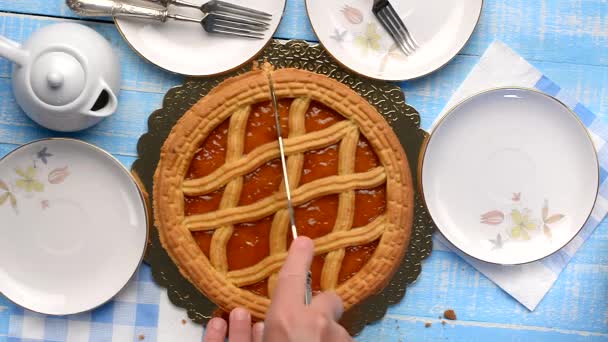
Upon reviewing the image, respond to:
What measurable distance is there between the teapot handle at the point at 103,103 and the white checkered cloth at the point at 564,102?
2.06 feet

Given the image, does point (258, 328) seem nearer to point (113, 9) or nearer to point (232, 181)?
point (232, 181)

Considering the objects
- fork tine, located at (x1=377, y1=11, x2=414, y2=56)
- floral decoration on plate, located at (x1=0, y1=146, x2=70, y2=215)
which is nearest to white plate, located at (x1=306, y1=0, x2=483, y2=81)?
fork tine, located at (x1=377, y1=11, x2=414, y2=56)

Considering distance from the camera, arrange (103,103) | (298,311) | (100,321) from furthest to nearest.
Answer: (100,321), (103,103), (298,311)

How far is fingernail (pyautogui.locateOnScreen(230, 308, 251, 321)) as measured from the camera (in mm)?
1128

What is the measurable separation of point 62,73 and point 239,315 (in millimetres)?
523

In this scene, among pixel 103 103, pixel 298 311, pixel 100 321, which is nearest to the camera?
pixel 298 311

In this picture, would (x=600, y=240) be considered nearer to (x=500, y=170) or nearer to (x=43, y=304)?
(x=500, y=170)

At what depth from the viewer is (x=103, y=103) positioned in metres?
→ 1.10

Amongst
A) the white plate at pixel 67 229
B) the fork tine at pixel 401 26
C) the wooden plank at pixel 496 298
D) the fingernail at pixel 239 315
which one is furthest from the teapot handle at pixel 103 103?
the wooden plank at pixel 496 298

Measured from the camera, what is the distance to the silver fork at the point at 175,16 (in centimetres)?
111

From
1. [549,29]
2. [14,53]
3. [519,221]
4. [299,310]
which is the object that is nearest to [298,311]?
[299,310]

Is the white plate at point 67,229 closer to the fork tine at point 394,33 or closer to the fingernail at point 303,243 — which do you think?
the fingernail at point 303,243

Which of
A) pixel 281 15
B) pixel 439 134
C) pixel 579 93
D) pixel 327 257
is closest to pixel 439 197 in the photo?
pixel 439 134

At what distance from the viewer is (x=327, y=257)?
113 cm
